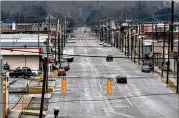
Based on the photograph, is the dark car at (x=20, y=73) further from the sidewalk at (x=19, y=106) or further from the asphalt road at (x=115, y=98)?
the sidewalk at (x=19, y=106)

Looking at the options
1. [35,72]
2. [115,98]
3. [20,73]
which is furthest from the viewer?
[35,72]

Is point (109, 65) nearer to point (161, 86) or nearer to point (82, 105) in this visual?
point (161, 86)

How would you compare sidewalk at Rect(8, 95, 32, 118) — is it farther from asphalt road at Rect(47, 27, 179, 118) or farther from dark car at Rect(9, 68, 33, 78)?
dark car at Rect(9, 68, 33, 78)

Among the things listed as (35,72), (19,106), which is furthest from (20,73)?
(19,106)

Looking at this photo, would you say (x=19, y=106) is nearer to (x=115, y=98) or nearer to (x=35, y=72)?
(x=115, y=98)

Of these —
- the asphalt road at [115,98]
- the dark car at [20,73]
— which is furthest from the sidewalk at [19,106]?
the dark car at [20,73]

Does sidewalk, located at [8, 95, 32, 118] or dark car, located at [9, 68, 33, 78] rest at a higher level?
dark car, located at [9, 68, 33, 78]

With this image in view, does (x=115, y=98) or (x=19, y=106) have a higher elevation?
(x=19, y=106)

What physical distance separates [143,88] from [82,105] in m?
11.9

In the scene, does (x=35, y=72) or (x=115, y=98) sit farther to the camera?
(x=35, y=72)

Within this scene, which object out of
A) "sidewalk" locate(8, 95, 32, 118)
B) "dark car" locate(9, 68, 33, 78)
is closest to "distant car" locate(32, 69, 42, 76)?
"dark car" locate(9, 68, 33, 78)

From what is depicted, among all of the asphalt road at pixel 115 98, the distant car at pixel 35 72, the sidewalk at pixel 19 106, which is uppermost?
the distant car at pixel 35 72

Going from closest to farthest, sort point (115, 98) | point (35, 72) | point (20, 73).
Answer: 1. point (115, 98)
2. point (20, 73)
3. point (35, 72)

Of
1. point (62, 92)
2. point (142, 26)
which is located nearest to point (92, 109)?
point (62, 92)
